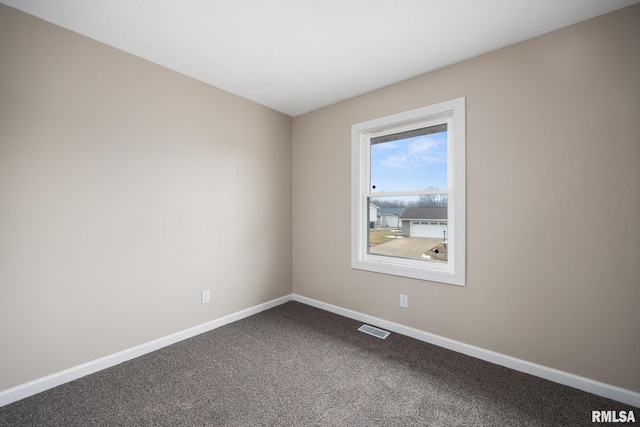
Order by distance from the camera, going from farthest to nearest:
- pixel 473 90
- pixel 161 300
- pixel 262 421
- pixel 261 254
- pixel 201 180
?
1. pixel 261 254
2. pixel 201 180
3. pixel 161 300
4. pixel 473 90
5. pixel 262 421

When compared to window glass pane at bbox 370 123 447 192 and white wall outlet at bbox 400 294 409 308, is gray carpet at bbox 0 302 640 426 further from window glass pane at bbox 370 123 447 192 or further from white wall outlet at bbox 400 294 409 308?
→ window glass pane at bbox 370 123 447 192

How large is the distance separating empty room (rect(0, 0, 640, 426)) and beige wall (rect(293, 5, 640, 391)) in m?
0.01

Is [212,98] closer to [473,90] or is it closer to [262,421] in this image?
[473,90]

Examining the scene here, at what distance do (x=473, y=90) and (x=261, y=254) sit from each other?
2744 millimetres

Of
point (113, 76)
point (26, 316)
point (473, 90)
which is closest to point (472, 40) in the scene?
point (473, 90)

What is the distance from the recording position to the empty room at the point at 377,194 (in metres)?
1.67

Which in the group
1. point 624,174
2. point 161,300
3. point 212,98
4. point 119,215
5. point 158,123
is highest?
point 212,98

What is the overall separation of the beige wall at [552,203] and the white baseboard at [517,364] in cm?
4

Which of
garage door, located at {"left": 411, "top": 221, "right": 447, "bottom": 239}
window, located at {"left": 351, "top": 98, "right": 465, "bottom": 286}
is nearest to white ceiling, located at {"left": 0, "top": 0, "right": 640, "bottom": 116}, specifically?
window, located at {"left": 351, "top": 98, "right": 465, "bottom": 286}

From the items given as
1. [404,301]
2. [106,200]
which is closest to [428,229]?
[404,301]

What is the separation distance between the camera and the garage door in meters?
2.58

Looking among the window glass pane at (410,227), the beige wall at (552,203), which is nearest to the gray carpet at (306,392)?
the beige wall at (552,203)

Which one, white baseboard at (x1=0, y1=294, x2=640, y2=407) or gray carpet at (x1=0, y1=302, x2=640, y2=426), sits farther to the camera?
white baseboard at (x1=0, y1=294, x2=640, y2=407)

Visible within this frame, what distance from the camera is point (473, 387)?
72.2 inches
